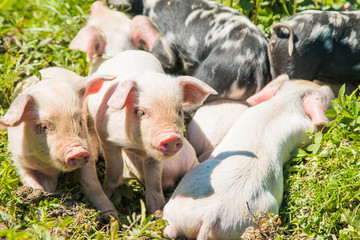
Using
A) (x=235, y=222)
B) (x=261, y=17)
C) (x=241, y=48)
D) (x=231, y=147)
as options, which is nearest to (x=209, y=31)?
(x=241, y=48)

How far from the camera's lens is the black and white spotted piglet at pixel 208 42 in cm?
468

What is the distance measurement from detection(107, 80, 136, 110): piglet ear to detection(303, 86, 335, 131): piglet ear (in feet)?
5.18

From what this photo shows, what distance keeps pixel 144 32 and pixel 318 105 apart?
1846 mm

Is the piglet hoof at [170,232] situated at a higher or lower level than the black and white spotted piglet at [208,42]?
lower

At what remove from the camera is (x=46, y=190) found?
12.3 ft

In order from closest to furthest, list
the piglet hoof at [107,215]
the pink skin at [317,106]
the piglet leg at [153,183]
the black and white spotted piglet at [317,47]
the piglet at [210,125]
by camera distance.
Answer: the piglet hoof at [107,215]
the piglet leg at [153,183]
the pink skin at [317,106]
the piglet at [210,125]
the black and white spotted piglet at [317,47]

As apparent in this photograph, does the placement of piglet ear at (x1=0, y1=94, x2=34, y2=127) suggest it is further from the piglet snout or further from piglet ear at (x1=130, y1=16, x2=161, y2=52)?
the piglet snout

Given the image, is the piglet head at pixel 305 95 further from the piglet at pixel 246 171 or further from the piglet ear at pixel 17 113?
the piglet ear at pixel 17 113

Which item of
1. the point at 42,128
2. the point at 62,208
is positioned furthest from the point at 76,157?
the point at 62,208

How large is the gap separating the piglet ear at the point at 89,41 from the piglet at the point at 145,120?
1.53 feet

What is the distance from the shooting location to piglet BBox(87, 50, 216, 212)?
3.39 m

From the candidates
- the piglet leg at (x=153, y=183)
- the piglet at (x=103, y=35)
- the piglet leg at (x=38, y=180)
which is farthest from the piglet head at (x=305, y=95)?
the piglet leg at (x=38, y=180)

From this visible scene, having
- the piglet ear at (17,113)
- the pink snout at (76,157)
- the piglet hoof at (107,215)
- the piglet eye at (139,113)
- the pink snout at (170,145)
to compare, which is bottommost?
the piglet hoof at (107,215)

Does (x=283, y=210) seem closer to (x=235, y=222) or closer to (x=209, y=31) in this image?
(x=235, y=222)
